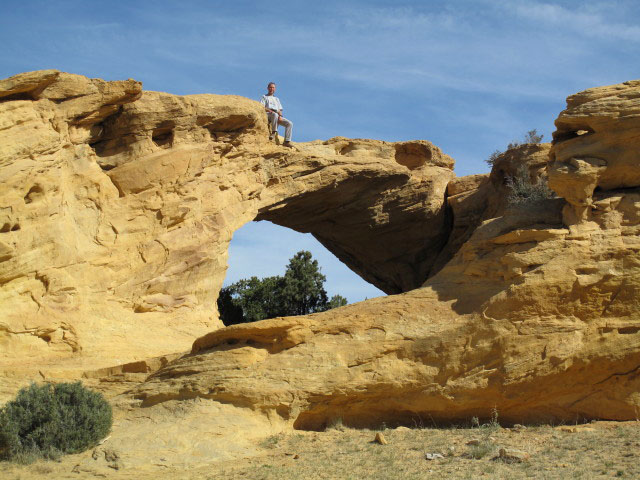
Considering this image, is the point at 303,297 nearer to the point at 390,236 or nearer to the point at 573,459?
the point at 390,236

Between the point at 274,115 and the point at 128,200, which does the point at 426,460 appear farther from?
the point at 274,115

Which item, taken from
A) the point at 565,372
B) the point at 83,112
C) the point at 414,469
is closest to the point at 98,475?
the point at 414,469

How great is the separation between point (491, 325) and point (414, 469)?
317 cm

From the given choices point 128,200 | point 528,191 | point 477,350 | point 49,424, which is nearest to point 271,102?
point 128,200

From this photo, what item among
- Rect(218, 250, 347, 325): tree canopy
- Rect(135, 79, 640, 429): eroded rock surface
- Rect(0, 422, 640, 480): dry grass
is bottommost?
Rect(0, 422, 640, 480): dry grass

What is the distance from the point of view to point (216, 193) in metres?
18.7

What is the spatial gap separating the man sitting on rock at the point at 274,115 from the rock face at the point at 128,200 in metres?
0.45

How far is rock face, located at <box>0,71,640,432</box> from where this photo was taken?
12.4 metres

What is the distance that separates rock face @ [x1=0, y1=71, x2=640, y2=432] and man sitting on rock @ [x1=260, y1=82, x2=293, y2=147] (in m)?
0.56

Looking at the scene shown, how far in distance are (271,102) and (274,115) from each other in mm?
350

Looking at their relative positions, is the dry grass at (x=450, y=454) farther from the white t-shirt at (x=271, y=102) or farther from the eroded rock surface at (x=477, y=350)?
the white t-shirt at (x=271, y=102)

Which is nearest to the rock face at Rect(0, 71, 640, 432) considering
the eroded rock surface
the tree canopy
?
the eroded rock surface

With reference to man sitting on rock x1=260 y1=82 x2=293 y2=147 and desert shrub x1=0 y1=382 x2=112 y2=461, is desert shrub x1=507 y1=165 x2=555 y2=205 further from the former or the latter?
desert shrub x1=0 y1=382 x2=112 y2=461

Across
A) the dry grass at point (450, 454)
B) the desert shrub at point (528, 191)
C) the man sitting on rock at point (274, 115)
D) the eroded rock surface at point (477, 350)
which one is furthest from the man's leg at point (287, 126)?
the dry grass at point (450, 454)
